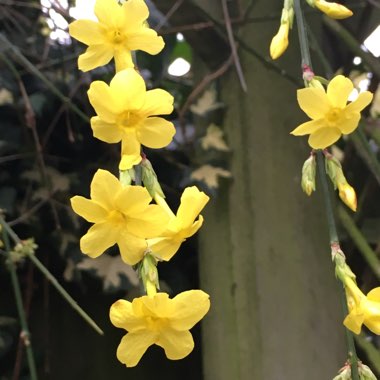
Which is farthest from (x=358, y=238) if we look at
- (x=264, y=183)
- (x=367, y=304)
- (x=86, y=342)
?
(x=367, y=304)

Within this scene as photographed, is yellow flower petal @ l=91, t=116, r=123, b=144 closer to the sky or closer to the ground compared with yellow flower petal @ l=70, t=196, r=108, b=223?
closer to the sky

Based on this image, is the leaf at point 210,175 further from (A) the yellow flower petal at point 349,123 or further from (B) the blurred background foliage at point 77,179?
(A) the yellow flower petal at point 349,123

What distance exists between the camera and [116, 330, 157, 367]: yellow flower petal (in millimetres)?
378

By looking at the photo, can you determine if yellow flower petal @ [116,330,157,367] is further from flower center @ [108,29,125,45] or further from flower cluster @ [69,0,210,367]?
flower center @ [108,29,125,45]

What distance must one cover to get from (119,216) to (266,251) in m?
0.64

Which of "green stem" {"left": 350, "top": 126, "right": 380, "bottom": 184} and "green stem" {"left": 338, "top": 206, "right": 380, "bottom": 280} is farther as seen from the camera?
"green stem" {"left": 338, "top": 206, "right": 380, "bottom": 280}

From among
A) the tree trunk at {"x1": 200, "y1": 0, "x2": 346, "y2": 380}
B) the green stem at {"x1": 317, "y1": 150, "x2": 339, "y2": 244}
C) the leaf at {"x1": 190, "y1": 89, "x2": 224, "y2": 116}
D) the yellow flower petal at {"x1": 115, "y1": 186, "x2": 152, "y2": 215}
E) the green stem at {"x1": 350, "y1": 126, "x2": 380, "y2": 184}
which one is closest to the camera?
the yellow flower petal at {"x1": 115, "y1": 186, "x2": 152, "y2": 215}

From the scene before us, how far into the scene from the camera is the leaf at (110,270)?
104 cm

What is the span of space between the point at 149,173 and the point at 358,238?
2.14 ft

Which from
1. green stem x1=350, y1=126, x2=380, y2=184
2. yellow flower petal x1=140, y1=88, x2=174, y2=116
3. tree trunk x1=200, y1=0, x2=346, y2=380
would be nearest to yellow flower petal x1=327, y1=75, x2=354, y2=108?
yellow flower petal x1=140, y1=88, x2=174, y2=116

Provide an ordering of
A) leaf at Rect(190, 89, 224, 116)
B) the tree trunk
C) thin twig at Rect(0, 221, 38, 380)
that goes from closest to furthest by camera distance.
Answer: thin twig at Rect(0, 221, 38, 380) → the tree trunk → leaf at Rect(190, 89, 224, 116)

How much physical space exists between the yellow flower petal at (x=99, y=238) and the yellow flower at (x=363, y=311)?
151 millimetres

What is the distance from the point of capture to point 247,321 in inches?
38.5

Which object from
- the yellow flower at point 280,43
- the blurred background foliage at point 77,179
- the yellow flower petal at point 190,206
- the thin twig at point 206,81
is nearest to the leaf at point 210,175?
the blurred background foliage at point 77,179
